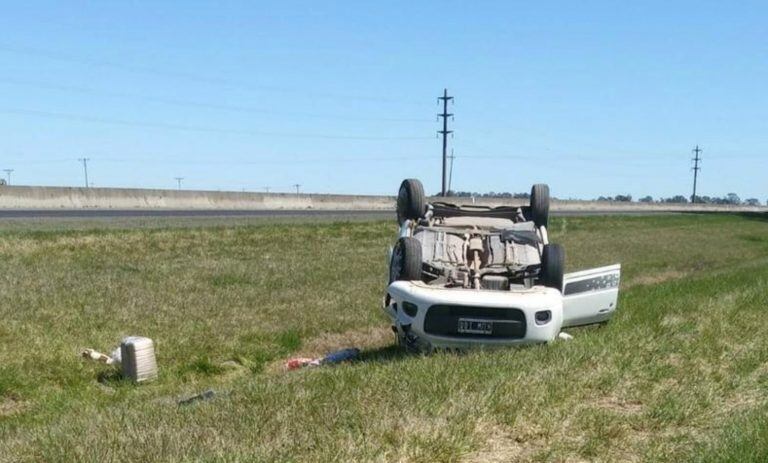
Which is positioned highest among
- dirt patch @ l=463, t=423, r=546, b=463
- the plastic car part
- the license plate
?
the plastic car part

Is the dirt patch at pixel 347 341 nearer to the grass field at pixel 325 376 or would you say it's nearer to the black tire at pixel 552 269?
the grass field at pixel 325 376

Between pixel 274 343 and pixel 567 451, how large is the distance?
21.6 feet

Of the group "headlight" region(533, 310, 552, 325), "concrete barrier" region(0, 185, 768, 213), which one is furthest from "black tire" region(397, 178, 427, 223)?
"concrete barrier" region(0, 185, 768, 213)

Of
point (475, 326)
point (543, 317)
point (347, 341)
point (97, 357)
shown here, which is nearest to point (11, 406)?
point (97, 357)

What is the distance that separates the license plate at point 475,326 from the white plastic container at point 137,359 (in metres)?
3.42

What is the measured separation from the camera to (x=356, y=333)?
1159cm

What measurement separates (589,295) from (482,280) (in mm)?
1207

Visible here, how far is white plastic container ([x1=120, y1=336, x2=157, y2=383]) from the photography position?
8.59 m

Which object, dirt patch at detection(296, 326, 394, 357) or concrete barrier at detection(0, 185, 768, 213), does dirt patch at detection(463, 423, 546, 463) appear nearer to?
dirt patch at detection(296, 326, 394, 357)

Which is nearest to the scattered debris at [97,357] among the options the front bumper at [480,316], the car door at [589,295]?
the front bumper at [480,316]

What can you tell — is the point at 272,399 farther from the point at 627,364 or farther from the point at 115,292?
the point at 115,292

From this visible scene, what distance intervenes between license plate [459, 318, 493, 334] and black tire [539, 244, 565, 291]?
108 cm

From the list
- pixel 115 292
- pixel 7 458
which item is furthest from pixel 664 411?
pixel 115 292

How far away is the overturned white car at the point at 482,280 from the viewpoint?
7559 mm
